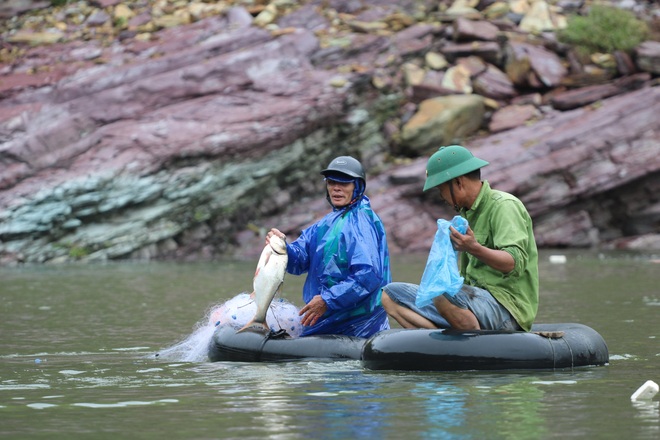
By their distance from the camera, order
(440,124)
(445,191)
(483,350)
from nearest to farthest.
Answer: (483,350)
(445,191)
(440,124)

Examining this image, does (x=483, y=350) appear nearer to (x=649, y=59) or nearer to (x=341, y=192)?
(x=341, y=192)

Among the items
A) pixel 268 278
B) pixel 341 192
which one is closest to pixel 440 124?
pixel 341 192

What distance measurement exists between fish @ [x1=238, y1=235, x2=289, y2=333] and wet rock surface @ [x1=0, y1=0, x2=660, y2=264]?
20.0 metres

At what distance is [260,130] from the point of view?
33531mm

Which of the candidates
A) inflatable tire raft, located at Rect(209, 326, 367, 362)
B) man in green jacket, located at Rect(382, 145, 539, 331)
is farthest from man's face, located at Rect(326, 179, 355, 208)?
man in green jacket, located at Rect(382, 145, 539, 331)

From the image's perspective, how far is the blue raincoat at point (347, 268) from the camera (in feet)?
36.6

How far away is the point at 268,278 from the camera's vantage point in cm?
1135

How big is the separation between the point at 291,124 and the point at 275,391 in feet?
82.5

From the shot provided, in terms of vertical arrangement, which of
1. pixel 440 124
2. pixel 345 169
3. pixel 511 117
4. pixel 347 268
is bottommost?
pixel 347 268

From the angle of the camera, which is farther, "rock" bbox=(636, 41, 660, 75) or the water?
"rock" bbox=(636, 41, 660, 75)

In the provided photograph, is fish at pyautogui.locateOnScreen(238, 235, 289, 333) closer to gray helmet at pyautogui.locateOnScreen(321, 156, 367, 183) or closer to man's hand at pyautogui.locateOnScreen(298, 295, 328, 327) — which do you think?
man's hand at pyautogui.locateOnScreen(298, 295, 328, 327)

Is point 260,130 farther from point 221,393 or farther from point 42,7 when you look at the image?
point 221,393

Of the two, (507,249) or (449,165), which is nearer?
(507,249)

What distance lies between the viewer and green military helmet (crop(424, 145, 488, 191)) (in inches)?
388
